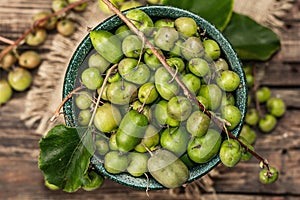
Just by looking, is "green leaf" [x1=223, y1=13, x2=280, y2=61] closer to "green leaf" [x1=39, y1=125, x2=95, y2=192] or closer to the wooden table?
the wooden table

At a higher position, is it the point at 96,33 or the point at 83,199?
the point at 96,33

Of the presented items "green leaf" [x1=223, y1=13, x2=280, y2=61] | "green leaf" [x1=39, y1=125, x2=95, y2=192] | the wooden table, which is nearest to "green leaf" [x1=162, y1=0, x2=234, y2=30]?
"green leaf" [x1=223, y1=13, x2=280, y2=61]

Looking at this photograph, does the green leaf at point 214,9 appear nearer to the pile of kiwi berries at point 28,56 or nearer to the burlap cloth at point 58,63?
the burlap cloth at point 58,63

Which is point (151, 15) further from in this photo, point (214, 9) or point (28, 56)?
point (28, 56)

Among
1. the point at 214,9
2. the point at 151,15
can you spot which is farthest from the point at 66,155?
the point at 214,9

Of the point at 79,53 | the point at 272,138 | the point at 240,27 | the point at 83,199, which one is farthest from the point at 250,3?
the point at 83,199

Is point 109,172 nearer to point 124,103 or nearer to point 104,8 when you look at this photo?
point 124,103

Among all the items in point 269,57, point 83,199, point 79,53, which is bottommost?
point 83,199
